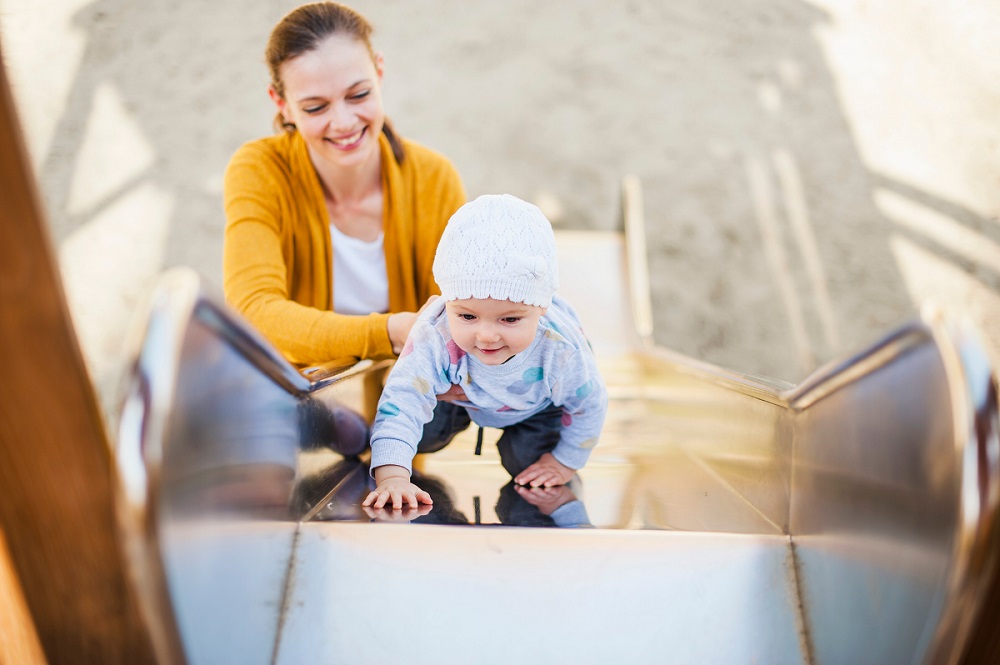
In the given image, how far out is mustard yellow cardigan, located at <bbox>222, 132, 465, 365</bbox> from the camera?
167 cm

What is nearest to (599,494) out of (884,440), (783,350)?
(884,440)

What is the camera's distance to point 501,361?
1.35 meters

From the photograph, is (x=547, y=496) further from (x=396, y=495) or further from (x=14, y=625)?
(x=14, y=625)

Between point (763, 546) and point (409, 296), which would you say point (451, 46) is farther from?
point (763, 546)

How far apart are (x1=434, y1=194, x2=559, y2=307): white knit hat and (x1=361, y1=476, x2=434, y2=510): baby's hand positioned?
331 mm

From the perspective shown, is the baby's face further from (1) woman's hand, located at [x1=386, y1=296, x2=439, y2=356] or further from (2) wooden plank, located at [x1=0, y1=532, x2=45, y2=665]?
(2) wooden plank, located at [x1=0, y1=532, x2=45, y2=665]

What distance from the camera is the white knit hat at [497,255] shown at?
48.5 inches

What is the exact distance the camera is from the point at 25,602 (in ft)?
2.85

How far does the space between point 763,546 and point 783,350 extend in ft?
9.27

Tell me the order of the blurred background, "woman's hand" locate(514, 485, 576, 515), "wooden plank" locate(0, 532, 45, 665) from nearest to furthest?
"wooden plank" locate(0, 532, 45, 665)
"woman's hand" locate(514, 485, 576, 515)
the blurred background

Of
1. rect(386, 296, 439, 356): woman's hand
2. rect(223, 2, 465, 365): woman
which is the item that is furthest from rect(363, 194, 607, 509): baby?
rect(223, 2, 465, 365): woman

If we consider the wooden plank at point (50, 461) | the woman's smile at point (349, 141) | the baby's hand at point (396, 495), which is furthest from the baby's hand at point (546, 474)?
the woman's smile at point (349, 141)

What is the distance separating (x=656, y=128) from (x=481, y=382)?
2.97 meters

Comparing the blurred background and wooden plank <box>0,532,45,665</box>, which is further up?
wooden plank <box>0,532,45,665</box>
